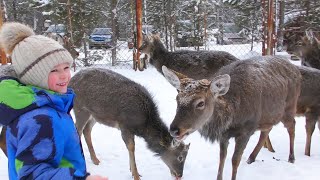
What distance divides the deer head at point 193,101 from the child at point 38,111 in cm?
174

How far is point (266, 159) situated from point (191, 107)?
8.27 feet

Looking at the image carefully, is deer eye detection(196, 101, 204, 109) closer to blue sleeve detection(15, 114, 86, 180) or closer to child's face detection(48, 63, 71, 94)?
child's face detection(48, 63, 71, 94)

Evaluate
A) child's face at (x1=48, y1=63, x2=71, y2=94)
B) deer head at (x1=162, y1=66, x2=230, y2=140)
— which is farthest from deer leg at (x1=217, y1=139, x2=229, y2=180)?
child's face at (x1=48, y1=63, x2=71, y2=94)

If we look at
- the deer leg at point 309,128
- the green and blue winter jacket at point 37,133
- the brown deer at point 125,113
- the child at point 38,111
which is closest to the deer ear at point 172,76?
the brown deer at point 125,113

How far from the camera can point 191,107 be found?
3924mm

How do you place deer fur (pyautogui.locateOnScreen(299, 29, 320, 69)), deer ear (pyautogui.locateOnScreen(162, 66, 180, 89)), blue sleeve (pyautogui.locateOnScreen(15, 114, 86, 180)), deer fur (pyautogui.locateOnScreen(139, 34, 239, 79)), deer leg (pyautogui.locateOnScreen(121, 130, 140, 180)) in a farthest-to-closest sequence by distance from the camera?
1. deer fur (pyautogui.locateOnScreen(299, 29, 320, 69))
2. deer fur (pyautogui.locateOnScreen(139, 34, 239, 79))
3. deer leg (pyautogui.locateOnScreen(121, 130, 140, 180))
4. deer ear (pyautogui.locateOnScreen(162, 66, 180, 89))
5. blue sleeve (pyautogui.locateOnScreen(15, 114, 86, 180))

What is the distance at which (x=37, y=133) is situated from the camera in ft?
6.23

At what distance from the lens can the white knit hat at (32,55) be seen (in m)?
2.13

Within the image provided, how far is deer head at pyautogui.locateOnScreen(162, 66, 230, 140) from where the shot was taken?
12.7 feet

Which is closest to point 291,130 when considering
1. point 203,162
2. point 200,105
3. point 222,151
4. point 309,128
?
point 309,128

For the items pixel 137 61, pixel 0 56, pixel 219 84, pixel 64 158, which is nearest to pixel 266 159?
pixel 219 84

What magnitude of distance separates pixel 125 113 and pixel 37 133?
3185 millimetres

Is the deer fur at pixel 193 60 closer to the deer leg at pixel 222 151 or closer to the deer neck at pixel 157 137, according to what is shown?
the deer neck at pixel 157 137

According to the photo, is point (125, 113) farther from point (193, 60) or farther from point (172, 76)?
point (193, 60)
